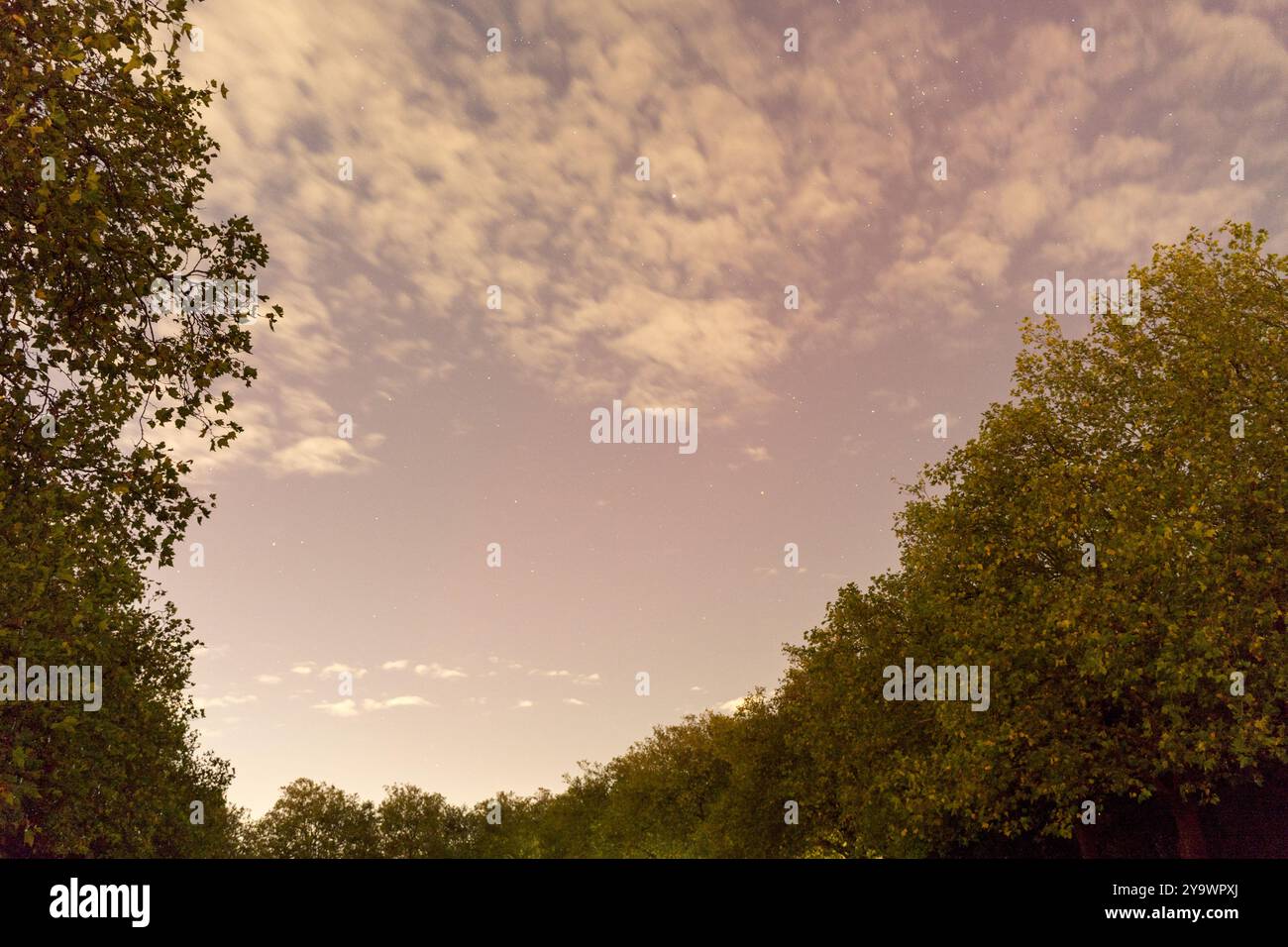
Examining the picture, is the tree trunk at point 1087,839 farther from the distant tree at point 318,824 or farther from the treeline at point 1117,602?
the distant tree at point 318,824

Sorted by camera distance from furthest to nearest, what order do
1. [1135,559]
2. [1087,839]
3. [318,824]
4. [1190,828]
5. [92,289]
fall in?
[318,824], [1087,839], [1190,828], [1135,559], [92,289]

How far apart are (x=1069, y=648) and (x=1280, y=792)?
45.7 ft

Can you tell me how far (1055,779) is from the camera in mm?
26812

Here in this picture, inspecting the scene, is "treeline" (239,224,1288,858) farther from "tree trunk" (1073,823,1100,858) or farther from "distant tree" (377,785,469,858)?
"distant tree" (377,785,469,858)

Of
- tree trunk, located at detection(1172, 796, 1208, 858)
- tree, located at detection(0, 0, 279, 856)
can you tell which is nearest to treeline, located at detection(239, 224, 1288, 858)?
tree trunk, located at detection(1172, 796, 1208, 858)

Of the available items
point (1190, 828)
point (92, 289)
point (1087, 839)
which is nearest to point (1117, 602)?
point (1190, 828)

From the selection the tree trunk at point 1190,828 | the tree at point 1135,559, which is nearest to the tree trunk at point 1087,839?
the tree at point 1135,559

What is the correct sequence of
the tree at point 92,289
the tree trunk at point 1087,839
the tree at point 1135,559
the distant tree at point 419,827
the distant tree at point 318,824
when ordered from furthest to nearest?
the distant tree at point 419,827 → the distant tree at point 318,824 → the tree trunk at point 1087,839 → the tree at point 1135,559 → the tree at point 92,289

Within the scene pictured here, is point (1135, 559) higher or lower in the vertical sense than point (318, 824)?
higher

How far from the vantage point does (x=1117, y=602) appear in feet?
→ 78.3

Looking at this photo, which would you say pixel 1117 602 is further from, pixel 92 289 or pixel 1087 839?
pixel 92 289

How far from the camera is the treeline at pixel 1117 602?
23.6 meters
